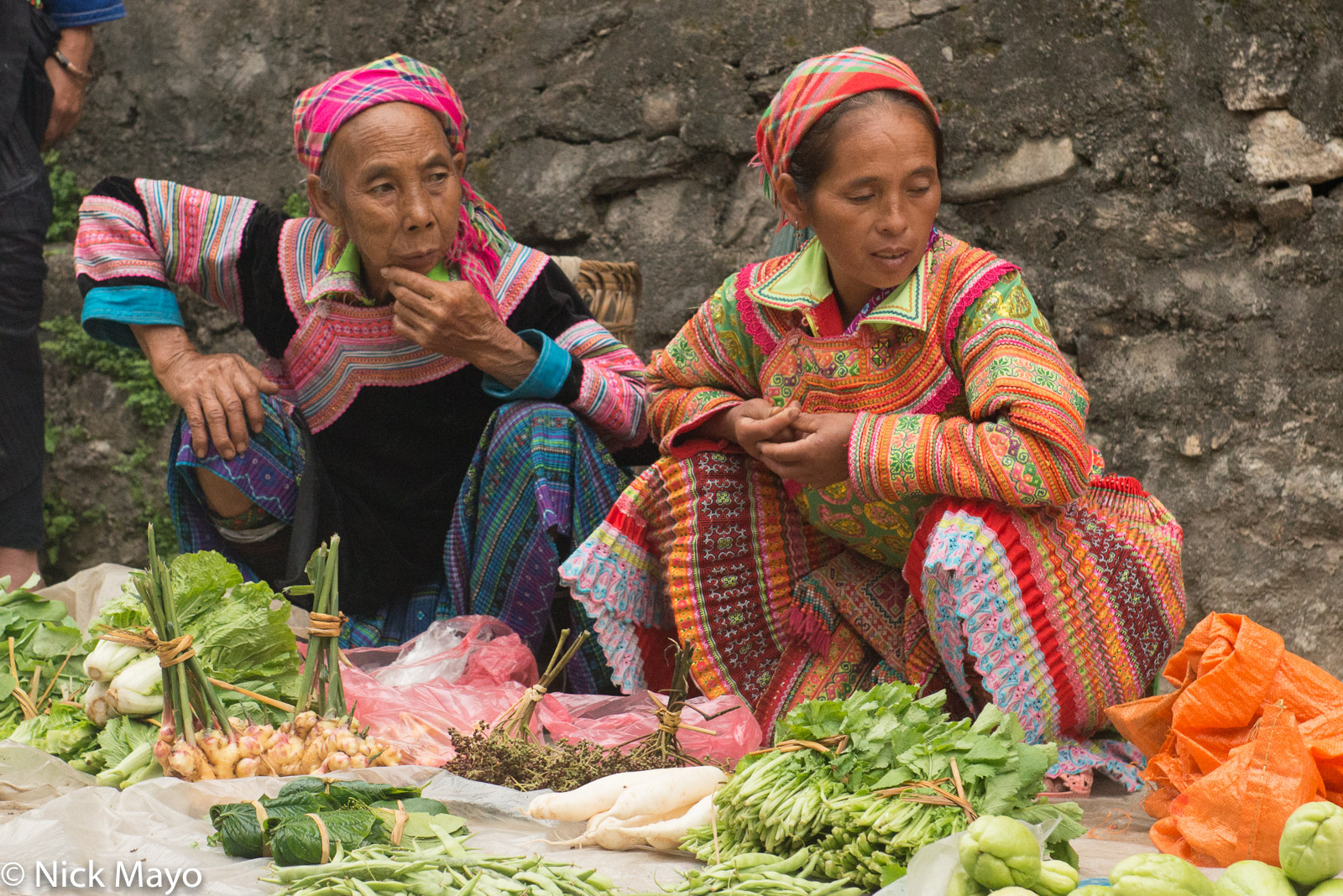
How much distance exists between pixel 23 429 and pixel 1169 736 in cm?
322

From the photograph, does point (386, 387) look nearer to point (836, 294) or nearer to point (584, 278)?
point (584, 278)

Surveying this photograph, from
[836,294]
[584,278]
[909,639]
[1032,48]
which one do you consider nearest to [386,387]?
[584,278]

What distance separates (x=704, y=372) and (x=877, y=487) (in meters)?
0.58

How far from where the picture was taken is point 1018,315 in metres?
2.24

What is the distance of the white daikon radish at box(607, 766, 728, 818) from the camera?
1870 mm

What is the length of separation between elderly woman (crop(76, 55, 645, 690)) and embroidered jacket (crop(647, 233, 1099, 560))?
347 millimetres

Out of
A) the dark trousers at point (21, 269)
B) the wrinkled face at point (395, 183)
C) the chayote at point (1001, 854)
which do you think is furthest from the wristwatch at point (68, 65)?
the chayote at point (1001, 854)

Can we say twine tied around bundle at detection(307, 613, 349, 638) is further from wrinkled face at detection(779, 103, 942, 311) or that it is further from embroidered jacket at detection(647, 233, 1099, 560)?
wrinkled face at detection(779, 103, 942, 311)

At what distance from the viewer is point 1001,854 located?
4.58 ft

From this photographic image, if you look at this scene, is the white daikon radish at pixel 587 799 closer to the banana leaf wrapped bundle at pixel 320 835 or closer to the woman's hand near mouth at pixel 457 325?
the banana leaf wrapped bundle at pixel 320 835

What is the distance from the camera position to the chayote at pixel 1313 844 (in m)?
1.37

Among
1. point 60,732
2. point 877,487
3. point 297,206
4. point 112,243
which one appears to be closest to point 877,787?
point 877,487

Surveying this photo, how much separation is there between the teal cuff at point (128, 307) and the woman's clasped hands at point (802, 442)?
1569mm

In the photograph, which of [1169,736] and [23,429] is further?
[23,429]
